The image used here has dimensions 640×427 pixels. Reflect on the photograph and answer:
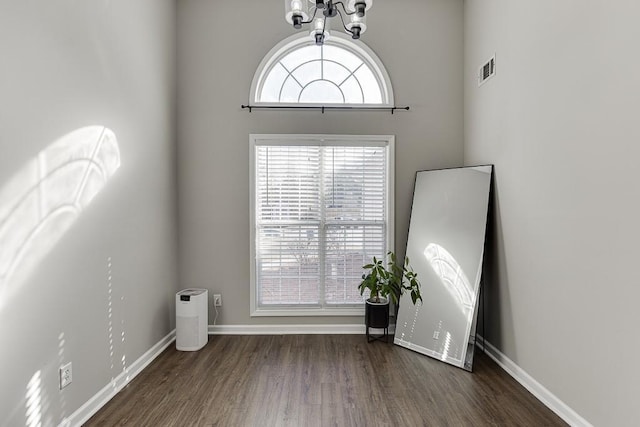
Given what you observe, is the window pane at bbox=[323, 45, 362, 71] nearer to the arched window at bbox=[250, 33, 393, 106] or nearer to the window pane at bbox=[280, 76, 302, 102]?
the arched window at bbox=[250, 33, 393, 106]

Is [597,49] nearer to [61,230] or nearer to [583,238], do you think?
[583,238]

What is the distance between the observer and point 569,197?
2.20m

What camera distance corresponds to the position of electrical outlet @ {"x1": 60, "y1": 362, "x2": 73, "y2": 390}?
207cm

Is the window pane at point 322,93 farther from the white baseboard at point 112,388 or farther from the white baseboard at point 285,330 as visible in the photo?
the white baseboard at point 112,388

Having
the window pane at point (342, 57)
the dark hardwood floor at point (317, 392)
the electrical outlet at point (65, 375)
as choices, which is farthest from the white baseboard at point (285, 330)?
the window pane at point (342, 57)

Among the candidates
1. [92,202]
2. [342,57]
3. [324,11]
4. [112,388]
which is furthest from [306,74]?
[112,388]

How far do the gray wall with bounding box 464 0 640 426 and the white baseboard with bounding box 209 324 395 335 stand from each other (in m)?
1.28

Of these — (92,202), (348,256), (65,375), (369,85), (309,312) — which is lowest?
(309,312)

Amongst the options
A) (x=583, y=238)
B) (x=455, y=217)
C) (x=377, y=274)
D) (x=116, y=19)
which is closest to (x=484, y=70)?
(x=455, y=217)

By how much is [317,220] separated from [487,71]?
2.04 metres

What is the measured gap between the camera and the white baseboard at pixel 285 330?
3750 mm

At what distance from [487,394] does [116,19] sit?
3666 mm

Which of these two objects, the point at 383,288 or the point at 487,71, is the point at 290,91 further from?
the point at 383,288

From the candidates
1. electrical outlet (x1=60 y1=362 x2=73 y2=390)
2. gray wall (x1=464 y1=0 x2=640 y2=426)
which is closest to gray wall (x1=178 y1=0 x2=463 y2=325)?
gray wall (x1=464 y1=0 x2=640 y2=426)
